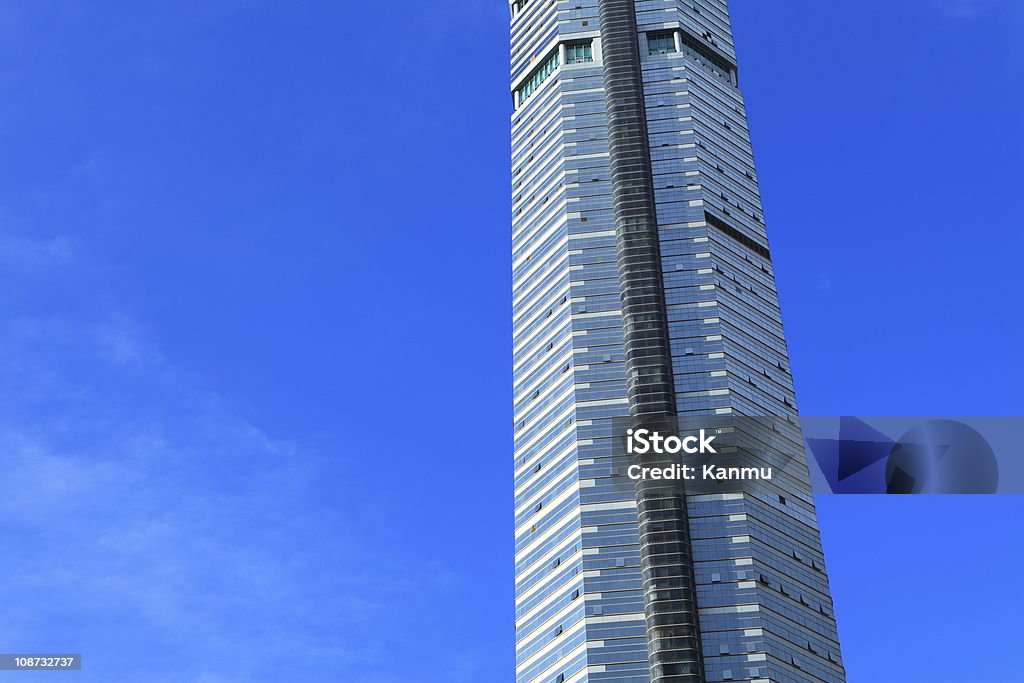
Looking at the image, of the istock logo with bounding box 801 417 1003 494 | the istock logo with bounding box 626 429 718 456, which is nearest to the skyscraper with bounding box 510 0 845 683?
the istock logo with bounding box 626 429 718 456

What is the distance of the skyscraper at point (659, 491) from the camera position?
157 meters

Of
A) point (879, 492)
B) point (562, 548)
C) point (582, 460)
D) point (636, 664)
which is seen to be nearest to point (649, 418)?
point (582, 460)

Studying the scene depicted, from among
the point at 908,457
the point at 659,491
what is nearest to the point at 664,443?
the point at 659,491

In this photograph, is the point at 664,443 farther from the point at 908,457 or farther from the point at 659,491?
the point at 908,457

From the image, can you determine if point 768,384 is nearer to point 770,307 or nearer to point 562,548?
point 770,307

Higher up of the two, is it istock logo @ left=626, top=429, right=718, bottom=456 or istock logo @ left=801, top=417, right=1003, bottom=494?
istock logo @ left=626, top=429, right=718, bottom=456

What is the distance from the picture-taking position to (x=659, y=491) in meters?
162

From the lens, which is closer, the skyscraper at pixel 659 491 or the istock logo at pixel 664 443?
the skyscraper at pixel 659 491

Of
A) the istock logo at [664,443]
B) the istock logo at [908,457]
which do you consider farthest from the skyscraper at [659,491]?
the istock logo at [908,457]

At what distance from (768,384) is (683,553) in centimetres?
3523

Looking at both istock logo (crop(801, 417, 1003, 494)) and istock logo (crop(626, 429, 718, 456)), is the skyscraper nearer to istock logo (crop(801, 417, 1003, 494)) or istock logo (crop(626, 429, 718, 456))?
istock logo (crop(626, 429, 718, 456))

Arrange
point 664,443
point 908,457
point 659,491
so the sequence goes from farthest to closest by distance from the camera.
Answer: point 664,443
point 659,491
point 908,457

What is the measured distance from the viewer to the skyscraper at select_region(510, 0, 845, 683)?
157m

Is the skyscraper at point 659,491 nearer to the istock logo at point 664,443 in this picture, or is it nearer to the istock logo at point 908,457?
the istock logo at point 664,443
